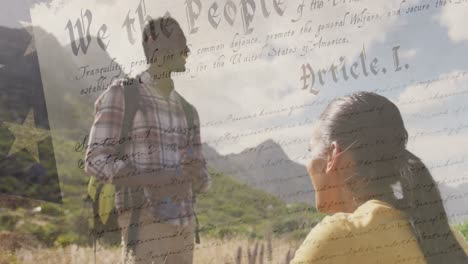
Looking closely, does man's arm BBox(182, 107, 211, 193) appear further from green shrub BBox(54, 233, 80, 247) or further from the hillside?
green shrub BBox(54, 233, 80, 247)

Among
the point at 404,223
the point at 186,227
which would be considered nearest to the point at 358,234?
the point at 404,223

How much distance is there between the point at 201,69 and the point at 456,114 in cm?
26

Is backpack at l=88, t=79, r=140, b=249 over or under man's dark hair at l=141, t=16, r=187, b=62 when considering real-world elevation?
under

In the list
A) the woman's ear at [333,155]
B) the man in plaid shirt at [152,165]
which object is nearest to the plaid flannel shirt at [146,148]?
the man in plaid shirt at [152,165]

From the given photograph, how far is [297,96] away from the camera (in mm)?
536

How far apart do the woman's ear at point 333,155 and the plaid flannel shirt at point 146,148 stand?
0.38ft

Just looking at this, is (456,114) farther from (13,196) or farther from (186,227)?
(13,196)

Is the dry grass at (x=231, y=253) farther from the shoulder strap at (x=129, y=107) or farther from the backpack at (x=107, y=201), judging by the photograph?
the shoulder strap at (x=129, y=107)

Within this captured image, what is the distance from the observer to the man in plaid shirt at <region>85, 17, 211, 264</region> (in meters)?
0.52

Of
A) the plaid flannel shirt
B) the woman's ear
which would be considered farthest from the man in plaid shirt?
the woman's ear

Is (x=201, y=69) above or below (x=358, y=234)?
above

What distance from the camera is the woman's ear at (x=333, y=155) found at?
50cm

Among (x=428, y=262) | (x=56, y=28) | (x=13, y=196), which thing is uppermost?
(x=56, y=28)

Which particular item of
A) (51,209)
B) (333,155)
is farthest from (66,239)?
(333,155)
